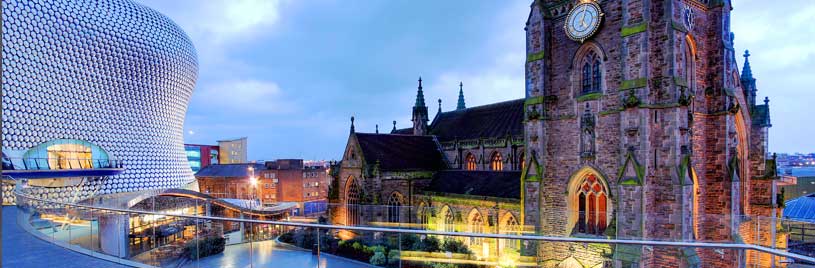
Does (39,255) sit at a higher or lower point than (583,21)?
lower

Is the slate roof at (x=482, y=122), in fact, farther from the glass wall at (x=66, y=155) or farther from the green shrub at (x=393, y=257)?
the glass wall at (x=66, y=155)

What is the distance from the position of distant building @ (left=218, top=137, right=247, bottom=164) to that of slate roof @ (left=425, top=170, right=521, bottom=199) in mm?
117237

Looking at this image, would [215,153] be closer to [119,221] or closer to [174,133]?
[174,133]

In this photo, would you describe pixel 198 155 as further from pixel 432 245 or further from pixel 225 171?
pixel 432 245

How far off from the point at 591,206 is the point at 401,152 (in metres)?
15.6

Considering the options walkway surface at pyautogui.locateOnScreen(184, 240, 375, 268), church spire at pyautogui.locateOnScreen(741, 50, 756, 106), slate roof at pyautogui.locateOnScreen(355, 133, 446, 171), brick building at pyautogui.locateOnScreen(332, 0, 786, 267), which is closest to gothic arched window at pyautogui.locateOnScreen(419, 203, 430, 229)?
brick building at pyautogui.locateOnScreen(332, 0, 786, 267)

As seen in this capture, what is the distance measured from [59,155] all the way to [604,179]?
169ft

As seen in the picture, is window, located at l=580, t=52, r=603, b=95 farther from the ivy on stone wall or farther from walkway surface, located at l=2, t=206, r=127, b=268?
walkway surface, located at l=2, t=206, r=127, b=268

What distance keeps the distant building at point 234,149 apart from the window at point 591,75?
5088 inches

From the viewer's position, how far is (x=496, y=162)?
31609 millimetres

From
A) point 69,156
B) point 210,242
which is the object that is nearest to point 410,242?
point 210,242

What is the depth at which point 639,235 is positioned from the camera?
58.3ft

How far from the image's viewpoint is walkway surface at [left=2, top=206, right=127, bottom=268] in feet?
29.2

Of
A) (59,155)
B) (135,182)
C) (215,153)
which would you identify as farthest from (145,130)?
(215,153)
